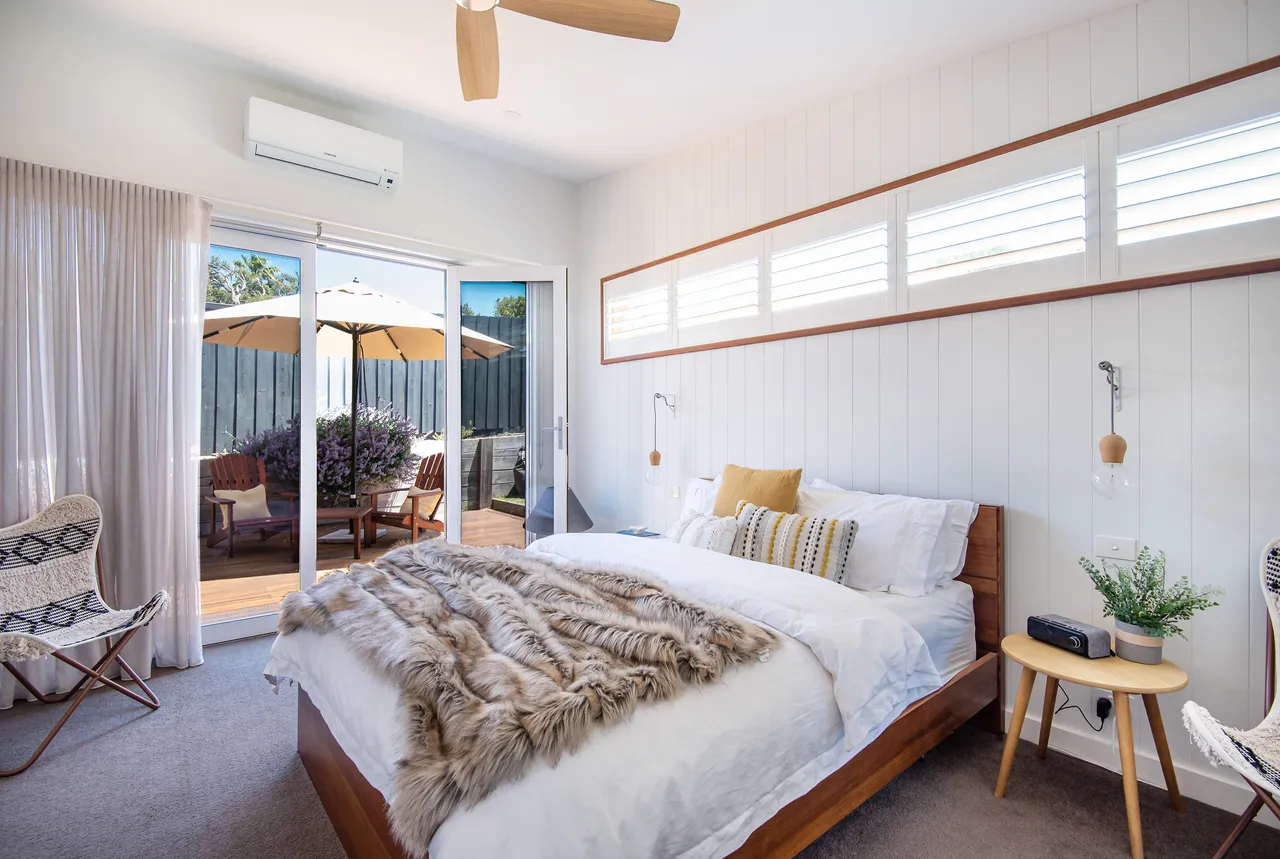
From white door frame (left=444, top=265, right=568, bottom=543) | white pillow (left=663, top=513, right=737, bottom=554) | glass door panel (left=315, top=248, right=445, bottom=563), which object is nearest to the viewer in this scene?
white pillow (left=663, top=513, right=737, bottom=554)

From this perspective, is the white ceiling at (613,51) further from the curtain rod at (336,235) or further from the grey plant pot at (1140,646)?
the grey plant pot at (1140,646)

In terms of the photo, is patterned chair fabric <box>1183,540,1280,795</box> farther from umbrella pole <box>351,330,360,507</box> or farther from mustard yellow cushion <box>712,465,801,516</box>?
A: umbrella pole <box>351,330,360,507</box>

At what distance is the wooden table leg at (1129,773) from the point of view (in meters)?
1.61

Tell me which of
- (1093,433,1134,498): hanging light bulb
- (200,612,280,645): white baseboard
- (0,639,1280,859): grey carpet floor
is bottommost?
(0,639,1280,859): grey carpet floor

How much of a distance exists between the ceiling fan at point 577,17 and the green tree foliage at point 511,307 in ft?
6.84

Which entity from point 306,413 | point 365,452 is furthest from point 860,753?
point 365,452

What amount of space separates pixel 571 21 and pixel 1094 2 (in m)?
1.87

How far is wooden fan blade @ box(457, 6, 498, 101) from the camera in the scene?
1968 millimetres

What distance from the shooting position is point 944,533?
2.30 metres

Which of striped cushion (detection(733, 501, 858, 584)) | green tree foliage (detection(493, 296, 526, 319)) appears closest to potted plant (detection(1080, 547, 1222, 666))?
striped cushion (detection(733, 501, 858, 584))

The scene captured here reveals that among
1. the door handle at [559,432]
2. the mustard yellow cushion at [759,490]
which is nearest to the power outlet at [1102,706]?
the mustard yellow cushion at [759,490]

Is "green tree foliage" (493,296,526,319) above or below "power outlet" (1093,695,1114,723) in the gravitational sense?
above

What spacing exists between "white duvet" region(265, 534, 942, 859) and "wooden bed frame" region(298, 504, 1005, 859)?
0.08 metres

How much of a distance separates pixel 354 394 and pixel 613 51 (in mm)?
3981
